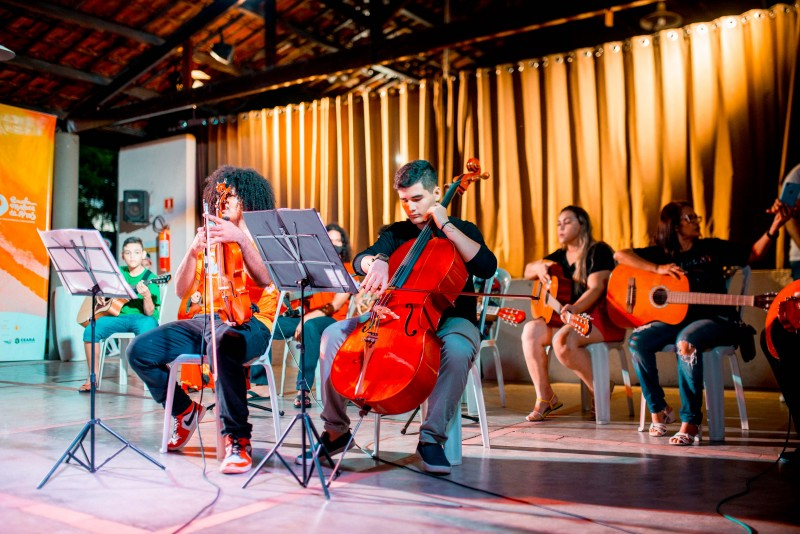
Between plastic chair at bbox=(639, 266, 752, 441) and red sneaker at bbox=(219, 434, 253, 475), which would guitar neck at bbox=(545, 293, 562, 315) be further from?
red sneaker at bbox=(219, 434, 253, 475)

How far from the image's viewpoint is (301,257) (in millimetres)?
2709

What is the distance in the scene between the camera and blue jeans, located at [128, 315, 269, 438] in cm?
296

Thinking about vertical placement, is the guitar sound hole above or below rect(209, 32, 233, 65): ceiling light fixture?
below

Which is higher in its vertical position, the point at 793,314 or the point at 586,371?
the point at 793,314

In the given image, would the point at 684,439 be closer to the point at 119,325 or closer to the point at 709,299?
the point at 709,299

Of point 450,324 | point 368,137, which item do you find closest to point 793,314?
point 450,324

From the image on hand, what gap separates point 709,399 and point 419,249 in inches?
70.1

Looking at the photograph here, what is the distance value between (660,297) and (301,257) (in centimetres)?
218

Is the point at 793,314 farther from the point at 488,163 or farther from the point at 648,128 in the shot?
the point at 488,163

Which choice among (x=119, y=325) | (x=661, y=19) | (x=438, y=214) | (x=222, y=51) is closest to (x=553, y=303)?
(x=438, y=214)

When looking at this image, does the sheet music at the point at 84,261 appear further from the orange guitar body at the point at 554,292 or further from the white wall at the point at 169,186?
the white wall at the point at 169,186

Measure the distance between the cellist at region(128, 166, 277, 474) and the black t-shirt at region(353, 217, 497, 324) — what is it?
0.49m

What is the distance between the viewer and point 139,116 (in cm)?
823

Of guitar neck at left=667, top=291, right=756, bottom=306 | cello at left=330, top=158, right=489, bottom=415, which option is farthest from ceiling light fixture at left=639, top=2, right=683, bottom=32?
cello at left=330, top=158, right=489, bottom=415
